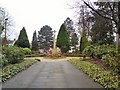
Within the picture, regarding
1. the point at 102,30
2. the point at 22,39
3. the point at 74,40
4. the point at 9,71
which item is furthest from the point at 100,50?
the point at 74,40

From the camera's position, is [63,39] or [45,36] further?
[45,36]

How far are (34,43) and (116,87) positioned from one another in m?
31.6

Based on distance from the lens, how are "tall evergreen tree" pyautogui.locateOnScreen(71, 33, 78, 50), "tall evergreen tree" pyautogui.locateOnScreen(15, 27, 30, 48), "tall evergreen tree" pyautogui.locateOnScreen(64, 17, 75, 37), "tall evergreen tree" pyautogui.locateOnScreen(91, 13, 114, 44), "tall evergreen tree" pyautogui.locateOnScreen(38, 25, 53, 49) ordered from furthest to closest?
"tall evergreen tree" pyautogui.locateOnScreen(38, 25, 53, 49)
"tall evergreen tree" pyautogui.locateOnScreen(64, 17, 75, 37)
"tall evergreen tree" pyautogui.locateOnScreen(71, 33, 78, 50)
"tall evergreen tree" pyautogui.locateOnScreen(15, 27, 30, 48)
"tall evergreen tree" pyautogui.locateOnScreen(91, 13, 114, 44)

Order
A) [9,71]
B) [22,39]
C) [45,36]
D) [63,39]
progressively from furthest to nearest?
[45,36] < [63,39] < [22,39] < [9,71]

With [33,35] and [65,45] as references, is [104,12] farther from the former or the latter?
[33,35]

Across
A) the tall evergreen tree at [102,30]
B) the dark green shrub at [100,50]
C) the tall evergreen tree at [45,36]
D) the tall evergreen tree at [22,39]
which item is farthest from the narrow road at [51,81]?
the tall evergreen tree at [45,36]

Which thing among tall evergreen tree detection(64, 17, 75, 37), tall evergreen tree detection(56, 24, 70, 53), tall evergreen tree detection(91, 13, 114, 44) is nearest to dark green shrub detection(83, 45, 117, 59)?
tall evergreen tree detection(91, 13, 114, 44)

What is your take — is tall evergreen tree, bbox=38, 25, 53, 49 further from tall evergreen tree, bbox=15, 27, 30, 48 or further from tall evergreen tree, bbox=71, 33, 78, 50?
tall evergreen tree, bbox=15, 27, 30, 48

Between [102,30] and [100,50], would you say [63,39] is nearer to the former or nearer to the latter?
[102,30]

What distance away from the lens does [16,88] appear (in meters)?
7.78

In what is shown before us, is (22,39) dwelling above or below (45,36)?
below

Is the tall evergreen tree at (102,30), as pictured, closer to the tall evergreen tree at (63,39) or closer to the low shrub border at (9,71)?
the low shrub border at (9,71)

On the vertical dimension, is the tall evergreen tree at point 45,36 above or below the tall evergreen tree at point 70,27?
below

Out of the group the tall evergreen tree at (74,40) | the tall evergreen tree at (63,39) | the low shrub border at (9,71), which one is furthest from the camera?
the tall evergreen tree at (74,40)
